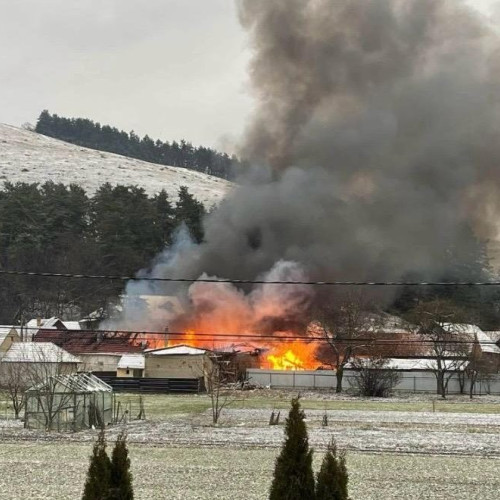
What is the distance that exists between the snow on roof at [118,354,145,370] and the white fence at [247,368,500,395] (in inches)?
337

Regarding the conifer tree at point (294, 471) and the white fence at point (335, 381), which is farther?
the white fence at point (335, 381)

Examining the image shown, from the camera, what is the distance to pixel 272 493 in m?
7.93

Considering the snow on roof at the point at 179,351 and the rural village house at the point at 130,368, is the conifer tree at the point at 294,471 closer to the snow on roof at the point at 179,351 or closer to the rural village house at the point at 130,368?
the snow on roof at the point at 179,351

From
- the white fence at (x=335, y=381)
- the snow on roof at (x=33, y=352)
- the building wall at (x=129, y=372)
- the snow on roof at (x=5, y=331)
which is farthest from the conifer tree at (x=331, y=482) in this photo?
the snow on roof at (x=5, y=331)

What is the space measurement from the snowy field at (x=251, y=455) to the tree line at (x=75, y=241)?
138ft

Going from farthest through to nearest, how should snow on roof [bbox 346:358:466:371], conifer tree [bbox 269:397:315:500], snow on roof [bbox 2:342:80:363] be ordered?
snow on roof [bbox 346:358:466:371] < snow on roof [bbox 2:342:80:363] < conifer tree [bbox 269:397:315:500]

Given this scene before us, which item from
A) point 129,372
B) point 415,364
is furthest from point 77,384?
point 415,364

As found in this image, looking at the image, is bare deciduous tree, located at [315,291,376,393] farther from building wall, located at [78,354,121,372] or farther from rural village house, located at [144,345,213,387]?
building wall, located at [78,354,121,372]

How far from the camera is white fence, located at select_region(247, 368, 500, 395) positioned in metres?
55.0

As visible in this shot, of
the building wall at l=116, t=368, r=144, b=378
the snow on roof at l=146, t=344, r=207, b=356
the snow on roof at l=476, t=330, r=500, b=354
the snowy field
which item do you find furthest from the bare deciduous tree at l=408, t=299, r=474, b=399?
the building wall at l=116, t=368, r=144, b=378

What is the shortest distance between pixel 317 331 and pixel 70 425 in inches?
1356

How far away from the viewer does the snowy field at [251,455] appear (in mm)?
14578

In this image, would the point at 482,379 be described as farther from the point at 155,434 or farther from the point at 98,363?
the point at 155,434

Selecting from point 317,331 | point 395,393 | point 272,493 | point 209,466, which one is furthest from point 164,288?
point 272,493
